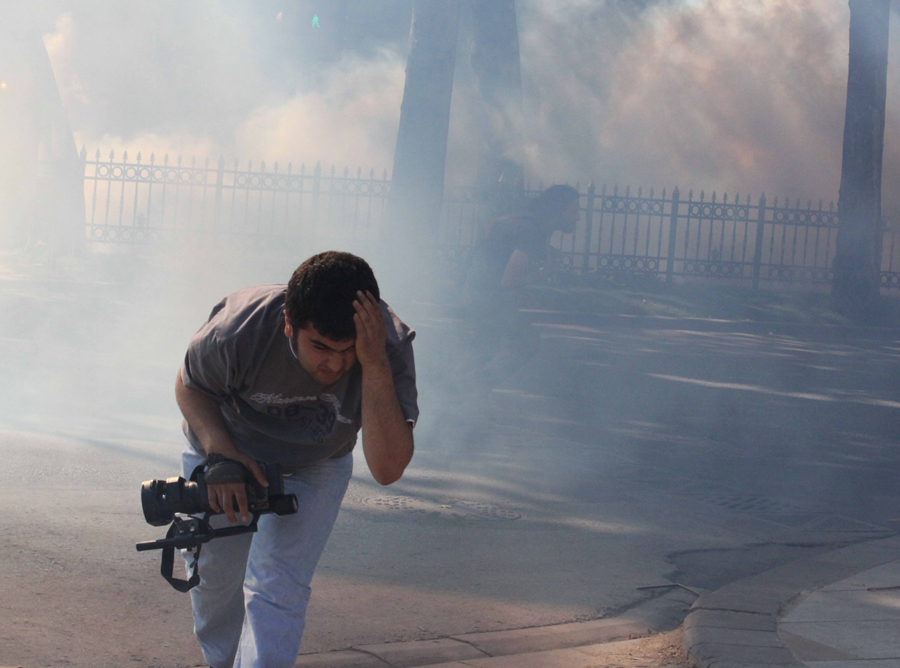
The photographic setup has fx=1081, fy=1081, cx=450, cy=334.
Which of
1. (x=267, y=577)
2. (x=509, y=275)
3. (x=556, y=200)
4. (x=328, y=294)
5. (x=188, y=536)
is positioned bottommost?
(x=267, y=577)

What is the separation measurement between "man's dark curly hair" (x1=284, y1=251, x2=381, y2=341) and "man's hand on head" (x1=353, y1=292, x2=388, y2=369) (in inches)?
0.6

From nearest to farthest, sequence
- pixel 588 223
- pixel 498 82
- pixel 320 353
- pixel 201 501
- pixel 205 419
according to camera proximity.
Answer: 1. pixel 320 353
2. pixel 201 501
3. pixel 205 419
4. pixel 498 82
5. pixel 588 223

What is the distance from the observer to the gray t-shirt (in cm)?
253

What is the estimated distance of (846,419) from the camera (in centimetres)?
891

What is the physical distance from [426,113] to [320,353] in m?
11.4

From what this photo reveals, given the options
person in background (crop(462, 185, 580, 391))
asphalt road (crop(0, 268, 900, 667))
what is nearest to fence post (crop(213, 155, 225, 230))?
asphalt road (crop(0, 268, 900, 667))

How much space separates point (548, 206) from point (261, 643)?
18.9ft

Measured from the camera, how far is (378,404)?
8.05ft

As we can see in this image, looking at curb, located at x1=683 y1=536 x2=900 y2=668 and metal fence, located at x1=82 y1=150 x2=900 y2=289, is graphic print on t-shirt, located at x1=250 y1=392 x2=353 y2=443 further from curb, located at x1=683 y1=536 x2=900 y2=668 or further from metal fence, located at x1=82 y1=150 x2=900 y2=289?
metal fence, located at x1=82 y1=150 x2=900 y2=289

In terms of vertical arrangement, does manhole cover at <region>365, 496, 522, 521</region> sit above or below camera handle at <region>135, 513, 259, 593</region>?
below

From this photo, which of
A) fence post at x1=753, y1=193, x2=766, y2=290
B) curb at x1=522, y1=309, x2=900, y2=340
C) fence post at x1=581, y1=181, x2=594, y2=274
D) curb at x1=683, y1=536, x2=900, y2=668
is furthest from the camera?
fence post at x1=753, y1=193, x2=766, y2=290

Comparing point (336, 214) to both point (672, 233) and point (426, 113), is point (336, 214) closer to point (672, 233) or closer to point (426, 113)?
point (672, 233)

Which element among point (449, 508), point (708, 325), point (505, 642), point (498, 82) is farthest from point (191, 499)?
point (498, 82)

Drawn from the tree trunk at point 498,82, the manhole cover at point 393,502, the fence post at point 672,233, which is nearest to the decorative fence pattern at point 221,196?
the tree trunk at point 498,82
